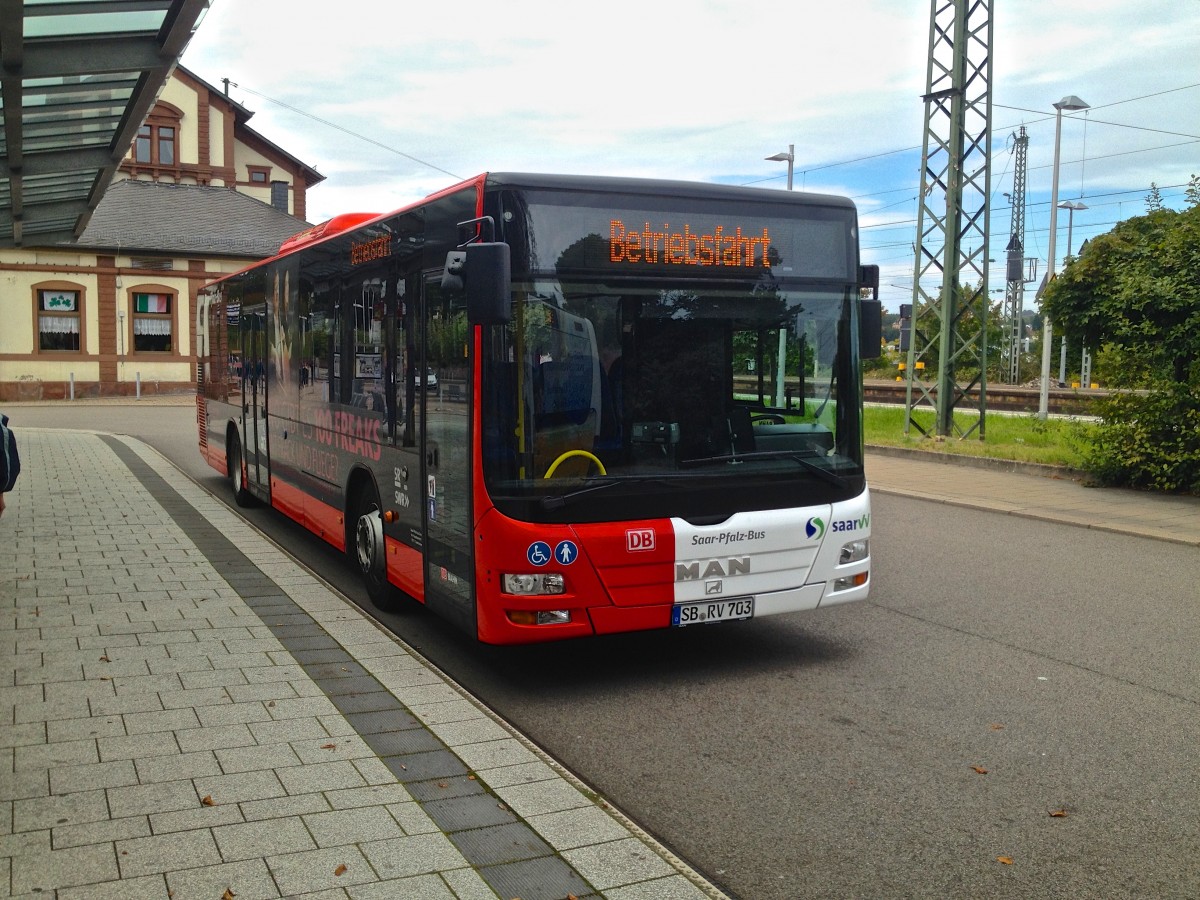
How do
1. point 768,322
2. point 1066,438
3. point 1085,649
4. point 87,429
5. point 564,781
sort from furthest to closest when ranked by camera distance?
point 87,429 < point 1066,438 < point 1085,649 < point 768,322 < point 564,781

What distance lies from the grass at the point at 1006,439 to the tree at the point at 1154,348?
78cm

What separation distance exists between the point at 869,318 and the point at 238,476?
918 centimetres

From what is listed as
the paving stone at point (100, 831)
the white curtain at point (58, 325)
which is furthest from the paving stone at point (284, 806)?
the white curtain at point (58, 325)

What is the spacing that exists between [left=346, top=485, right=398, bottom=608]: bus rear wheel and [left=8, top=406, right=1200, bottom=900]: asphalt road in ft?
0.69

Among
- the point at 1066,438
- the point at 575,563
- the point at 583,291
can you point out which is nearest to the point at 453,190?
the point at 583,291

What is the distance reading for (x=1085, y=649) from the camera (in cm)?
728

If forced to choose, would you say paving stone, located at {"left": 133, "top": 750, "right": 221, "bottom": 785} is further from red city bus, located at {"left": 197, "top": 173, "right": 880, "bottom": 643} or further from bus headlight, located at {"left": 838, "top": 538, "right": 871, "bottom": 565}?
bus headlight, located at {"left": 838, "top": 538, "right": 871, "bottom": 565}

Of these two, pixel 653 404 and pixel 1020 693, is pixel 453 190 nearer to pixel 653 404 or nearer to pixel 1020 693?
pixel 653 404

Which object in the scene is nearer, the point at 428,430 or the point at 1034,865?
the point at 1034,865

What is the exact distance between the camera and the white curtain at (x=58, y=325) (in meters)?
42.5

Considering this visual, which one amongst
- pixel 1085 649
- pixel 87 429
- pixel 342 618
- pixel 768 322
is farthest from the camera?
pixel 87 429

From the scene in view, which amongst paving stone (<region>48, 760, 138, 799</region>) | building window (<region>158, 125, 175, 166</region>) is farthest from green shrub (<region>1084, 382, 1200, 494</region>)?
building window (<region>158, 125, 175, 166</region>)

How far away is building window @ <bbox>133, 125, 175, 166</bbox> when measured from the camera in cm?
4959

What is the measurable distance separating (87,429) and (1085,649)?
26.2 m
